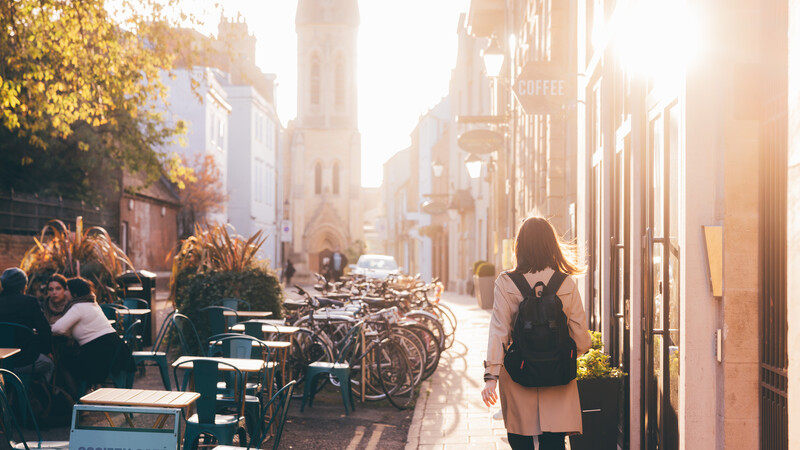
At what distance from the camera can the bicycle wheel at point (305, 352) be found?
31.3 ft

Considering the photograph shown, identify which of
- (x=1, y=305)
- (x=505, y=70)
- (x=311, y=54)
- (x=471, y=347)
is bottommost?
(x=471, y=347)

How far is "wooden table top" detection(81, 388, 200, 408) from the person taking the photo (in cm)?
469

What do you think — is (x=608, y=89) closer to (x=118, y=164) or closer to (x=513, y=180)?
(x=513, y=180)

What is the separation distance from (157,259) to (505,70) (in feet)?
53.0

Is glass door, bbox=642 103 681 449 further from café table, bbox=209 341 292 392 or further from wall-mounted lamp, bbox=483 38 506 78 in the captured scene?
wall-mounted lamp, bbox=483 38 506 78

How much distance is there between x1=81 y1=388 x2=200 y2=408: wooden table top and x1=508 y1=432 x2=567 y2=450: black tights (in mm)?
1776

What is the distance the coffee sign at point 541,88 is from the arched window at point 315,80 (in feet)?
200

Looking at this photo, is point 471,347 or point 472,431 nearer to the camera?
point 472,431

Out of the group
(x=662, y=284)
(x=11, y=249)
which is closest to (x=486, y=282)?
(x=11, y=249)

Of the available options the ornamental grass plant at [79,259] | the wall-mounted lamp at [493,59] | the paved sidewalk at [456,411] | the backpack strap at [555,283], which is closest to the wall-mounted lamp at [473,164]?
the wall-mounted lamp at [493,59]

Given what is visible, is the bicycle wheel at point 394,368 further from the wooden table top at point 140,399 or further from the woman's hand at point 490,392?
the woman's hand at point 490,392

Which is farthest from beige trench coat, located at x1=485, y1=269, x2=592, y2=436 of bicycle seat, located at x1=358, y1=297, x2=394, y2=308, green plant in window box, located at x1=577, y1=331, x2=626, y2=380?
bicycle seat, located at x1=358, y1=297, x2=394, y2=308

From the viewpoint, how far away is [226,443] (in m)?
5.77

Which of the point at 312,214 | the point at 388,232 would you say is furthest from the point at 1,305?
the point at 388,232
